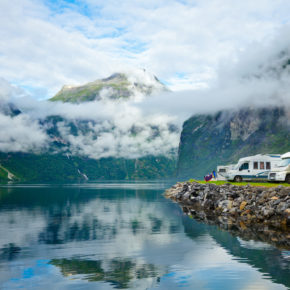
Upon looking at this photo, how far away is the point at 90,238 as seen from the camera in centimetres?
3294

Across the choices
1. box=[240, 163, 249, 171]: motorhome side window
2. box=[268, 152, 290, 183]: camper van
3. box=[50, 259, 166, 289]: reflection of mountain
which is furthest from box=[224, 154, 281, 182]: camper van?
box=[50, 259, 166, 289]: reflection of mountain

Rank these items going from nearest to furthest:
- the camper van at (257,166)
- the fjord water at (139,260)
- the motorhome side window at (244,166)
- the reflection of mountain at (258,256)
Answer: the fjord water at (139,260) < the reflection of mountain at (258,256) < the camper van at (257,166) < the motorhome side window at (244,166)

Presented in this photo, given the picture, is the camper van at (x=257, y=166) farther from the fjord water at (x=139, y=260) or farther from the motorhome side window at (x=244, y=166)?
the fjord water at (x=139, y=260)

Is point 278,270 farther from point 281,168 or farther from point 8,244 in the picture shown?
point 281,168

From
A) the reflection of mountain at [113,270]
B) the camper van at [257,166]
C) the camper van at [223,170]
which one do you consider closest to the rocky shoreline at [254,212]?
the camper van at [257,166]

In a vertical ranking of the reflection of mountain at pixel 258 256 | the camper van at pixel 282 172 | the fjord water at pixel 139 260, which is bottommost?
the fjord water at pixel 139 260

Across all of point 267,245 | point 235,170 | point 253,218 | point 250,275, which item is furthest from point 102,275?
point 235,170

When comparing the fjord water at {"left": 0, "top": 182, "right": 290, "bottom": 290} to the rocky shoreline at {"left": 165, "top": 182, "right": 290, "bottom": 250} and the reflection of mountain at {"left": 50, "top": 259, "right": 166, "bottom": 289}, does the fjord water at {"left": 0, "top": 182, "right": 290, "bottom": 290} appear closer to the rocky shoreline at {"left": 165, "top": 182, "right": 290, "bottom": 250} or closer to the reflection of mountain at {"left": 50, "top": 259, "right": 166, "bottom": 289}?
the reflection of mountain at {"left": 50, "top": 259, "right": 166, "bottom": 289}

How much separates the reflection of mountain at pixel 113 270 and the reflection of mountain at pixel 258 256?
571cm

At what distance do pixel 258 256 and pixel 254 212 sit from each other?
1849 centimetres

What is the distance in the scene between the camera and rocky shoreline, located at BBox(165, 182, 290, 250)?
105 ft

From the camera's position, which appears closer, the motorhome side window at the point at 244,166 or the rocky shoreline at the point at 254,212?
the rocky shoreline at the point at 254,212

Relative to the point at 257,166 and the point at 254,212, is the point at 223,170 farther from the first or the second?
the point at 254,212

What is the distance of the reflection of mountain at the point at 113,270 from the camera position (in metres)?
19.0
